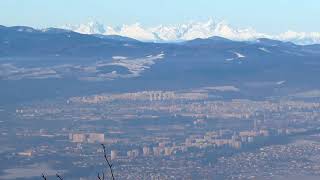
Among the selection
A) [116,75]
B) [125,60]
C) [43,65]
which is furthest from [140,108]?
[125,60]

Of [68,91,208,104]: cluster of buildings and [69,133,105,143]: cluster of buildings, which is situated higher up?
[68,91,208,104]: cluster of buildings

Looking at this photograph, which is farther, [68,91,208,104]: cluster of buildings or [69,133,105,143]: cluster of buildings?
[68,91,208,104]: cluster of buildings

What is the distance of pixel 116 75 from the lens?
70000mm

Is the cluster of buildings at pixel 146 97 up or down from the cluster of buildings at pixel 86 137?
up

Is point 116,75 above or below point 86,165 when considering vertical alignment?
above

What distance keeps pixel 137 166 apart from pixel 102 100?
23.4m

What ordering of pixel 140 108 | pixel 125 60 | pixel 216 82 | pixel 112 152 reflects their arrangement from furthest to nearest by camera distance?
pixel 125 60 < pixel 216 82 < pixel 140 108 < pixel 112 152

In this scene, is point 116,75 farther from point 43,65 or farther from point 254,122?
point 254,122

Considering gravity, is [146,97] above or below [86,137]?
above

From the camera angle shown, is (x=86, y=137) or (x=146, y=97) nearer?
(x=86, y=137)

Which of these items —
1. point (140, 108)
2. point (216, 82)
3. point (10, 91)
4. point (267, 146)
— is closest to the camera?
point (267, 146)

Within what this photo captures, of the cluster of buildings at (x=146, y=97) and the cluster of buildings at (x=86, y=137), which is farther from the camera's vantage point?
the cluster of buildings at (x=146, y=97)

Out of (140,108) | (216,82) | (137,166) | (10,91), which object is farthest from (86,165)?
(216,82)

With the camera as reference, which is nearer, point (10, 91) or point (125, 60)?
point (10, 91)
